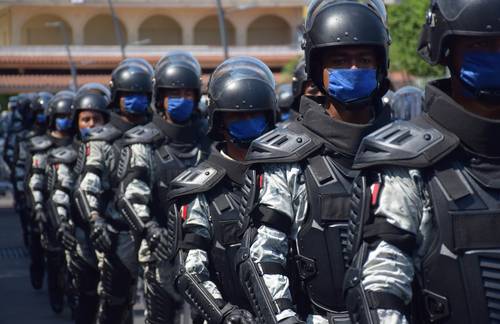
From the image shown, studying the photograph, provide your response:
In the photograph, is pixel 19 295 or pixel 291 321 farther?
pixel 19 295

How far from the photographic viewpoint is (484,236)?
4.18 m

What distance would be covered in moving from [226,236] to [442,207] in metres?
2.80

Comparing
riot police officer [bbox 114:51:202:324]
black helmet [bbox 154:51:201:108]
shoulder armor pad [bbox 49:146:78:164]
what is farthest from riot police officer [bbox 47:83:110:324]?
black helmet [bbox 154:51:201:108]

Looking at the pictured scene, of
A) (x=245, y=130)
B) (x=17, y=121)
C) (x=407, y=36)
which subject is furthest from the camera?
(x=407, y=36)

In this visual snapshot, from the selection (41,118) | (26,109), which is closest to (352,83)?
(41,118)

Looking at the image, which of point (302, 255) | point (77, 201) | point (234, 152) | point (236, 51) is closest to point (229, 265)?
point (234, 152)

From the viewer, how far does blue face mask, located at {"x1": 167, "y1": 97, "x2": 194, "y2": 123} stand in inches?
389

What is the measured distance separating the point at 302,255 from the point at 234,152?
181cm

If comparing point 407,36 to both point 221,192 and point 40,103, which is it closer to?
point 40,103

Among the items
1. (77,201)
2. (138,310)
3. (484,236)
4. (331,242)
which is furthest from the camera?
(138,310)

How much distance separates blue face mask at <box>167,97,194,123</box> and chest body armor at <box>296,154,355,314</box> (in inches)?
177

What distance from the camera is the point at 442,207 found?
13.8 ft

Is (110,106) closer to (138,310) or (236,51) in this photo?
(138,310)

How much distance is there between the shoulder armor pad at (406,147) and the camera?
13.8 ft
